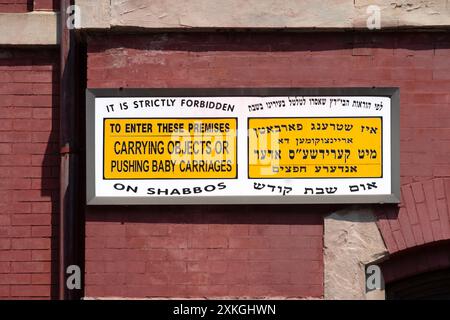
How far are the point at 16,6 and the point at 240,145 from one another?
7.90 feet

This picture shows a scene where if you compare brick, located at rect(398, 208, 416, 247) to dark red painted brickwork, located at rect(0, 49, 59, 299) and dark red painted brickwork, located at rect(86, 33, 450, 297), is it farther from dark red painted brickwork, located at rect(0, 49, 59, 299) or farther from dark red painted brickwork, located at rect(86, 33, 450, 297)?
dark red painted brickwork, located at rect(0, 49, 59, 299)

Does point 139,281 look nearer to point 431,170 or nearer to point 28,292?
point 28,292

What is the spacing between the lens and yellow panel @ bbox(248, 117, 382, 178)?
790 cm

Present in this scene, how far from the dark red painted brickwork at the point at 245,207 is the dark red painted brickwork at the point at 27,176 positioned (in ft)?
1.77

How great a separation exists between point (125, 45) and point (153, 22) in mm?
318

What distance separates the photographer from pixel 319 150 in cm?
791

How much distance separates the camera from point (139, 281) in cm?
786

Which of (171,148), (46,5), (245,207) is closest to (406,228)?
(245,207)

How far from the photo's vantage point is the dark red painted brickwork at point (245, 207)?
7.85m

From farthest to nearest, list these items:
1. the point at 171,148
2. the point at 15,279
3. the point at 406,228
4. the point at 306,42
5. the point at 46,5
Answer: the point at 46,5 → the point at 15,279 → the point at 306,42 → the point at 171,148 → the point at 406,228

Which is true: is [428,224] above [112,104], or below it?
below

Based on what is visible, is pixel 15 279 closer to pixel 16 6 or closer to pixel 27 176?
pixel 27 176
